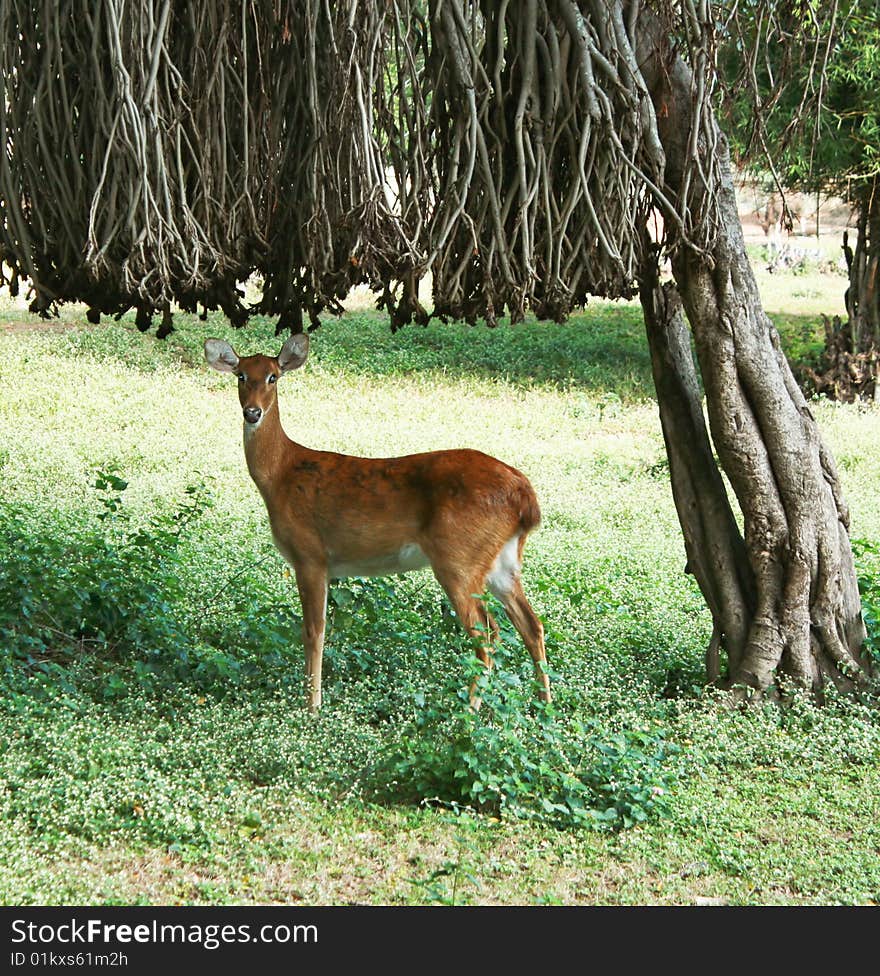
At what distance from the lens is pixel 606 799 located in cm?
498

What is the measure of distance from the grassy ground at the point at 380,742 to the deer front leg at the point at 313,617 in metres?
0.13

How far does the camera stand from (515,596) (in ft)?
20.6

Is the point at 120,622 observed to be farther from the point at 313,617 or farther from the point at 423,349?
the point at 423,349

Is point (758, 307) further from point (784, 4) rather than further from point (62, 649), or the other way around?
point (62, 649)

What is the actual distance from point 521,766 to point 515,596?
1.32 metres

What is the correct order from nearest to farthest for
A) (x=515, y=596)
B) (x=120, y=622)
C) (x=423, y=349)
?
(x=515, y=596) → (x=120, y=622) → (x=423, y=349)

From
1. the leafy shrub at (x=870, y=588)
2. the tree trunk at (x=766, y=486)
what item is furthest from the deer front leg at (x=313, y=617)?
the leafy shrub at (x=870, y=588)

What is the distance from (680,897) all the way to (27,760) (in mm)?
2474

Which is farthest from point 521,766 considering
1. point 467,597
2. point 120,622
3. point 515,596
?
point 120,622

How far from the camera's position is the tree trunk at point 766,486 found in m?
6.17

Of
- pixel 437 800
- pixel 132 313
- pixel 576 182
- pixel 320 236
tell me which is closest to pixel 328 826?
pixel 437 800

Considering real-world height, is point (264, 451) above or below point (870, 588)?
above

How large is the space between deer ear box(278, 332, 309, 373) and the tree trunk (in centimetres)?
160

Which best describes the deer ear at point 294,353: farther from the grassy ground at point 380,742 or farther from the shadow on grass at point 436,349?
the shadow on grass at point 436,349
